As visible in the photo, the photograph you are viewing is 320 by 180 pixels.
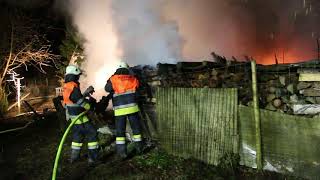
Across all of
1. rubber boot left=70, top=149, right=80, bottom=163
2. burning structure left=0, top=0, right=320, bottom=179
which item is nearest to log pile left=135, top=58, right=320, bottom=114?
burning structure left=0, top=0, right=320, bottom=179

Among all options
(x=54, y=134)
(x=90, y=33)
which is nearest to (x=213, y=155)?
(x=54, y=134)

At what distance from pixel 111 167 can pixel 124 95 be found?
152cm

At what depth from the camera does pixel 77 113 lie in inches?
341

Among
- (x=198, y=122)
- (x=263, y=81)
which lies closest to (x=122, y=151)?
(x=198, y=122)

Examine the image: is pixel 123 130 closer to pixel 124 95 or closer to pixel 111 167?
pixel 124 95

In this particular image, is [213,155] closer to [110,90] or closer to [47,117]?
[110,90]

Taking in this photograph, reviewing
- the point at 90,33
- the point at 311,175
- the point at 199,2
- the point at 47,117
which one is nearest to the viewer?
the point at 311,175

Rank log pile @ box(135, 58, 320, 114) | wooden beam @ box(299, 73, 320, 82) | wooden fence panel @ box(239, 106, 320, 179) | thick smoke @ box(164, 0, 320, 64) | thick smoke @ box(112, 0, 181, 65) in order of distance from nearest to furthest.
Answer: wooden fence panel @ box(239, 106, 320, 179) < wooden beam @ box(299, 73, 320, 82) < log pile @ box(135, 58, 320, 114) < thick smoke @ box(112, 0, 181, 65) < thick smoke @ box(164, 0, 320, 64)

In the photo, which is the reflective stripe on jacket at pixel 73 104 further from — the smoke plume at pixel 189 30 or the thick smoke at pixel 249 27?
the thick smoke at pixel 249 27

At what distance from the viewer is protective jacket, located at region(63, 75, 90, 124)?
8523 millimetres

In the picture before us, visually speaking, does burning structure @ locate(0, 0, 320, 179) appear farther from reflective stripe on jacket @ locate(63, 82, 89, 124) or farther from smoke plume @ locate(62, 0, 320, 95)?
reflective stripe on jacket @ locate(63, 82, 89, 124)

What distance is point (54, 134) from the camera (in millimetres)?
11531

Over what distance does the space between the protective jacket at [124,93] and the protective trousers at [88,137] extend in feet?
2.29

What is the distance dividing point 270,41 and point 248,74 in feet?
40.1
